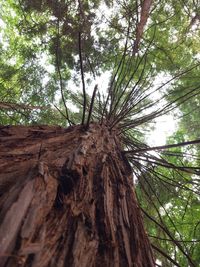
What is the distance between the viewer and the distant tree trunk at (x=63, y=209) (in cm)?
102

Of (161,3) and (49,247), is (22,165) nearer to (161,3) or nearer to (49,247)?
(49,247)

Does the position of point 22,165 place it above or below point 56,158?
below

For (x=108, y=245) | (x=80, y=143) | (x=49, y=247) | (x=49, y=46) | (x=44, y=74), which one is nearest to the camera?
(x=49, y=247)

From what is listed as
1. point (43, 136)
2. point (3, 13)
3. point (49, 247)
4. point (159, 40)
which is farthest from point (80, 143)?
point (3, 13)

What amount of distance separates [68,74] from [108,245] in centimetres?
686

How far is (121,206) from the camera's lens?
176cm

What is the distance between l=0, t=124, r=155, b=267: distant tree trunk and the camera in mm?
1017

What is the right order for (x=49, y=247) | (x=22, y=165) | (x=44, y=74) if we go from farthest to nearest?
(x=44, y=74), (x=22, y=165), (x=49, y=247)

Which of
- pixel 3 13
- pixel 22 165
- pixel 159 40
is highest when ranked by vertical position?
pixel 3 13

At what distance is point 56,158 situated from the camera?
176cm

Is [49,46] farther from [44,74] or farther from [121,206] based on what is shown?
[121,206]

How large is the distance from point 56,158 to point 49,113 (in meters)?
5.88

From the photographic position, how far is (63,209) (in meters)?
1.32

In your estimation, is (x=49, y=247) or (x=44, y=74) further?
A: (x=44, y=74)
